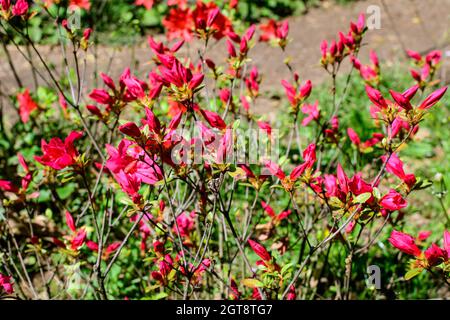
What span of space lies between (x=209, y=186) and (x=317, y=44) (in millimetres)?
5135

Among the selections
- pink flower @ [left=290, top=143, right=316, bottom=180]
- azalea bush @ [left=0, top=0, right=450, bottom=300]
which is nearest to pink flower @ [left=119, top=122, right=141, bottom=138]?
azalea bush @ [left=0, top=0, right=450, bottom=300]

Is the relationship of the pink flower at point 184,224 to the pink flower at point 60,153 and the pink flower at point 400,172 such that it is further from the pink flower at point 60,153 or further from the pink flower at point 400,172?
the pink flower at point 400,172

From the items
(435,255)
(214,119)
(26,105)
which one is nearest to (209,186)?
(214,119)

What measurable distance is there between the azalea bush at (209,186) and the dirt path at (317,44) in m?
1.80

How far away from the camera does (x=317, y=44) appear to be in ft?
19.9

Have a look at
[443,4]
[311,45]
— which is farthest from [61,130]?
[443,4]

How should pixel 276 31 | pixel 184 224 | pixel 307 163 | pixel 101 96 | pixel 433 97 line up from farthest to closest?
pixel 276 31
pixel 184 224
pixel 101 96
pixel 307 163
pixel 433 97

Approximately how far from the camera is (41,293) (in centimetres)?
240

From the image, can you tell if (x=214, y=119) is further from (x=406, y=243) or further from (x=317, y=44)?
(x=317, y=44)

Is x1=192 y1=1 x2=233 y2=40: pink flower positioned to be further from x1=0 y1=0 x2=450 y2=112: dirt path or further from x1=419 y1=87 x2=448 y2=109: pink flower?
x1=0 y1=0 x2=450 y2=112: dirt path

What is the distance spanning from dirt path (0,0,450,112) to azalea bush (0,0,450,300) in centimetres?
180

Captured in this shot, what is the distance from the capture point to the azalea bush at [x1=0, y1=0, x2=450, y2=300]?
1305 millimetres

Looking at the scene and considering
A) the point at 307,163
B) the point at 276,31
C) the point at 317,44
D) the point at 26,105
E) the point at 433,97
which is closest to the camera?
the point at 433,97
